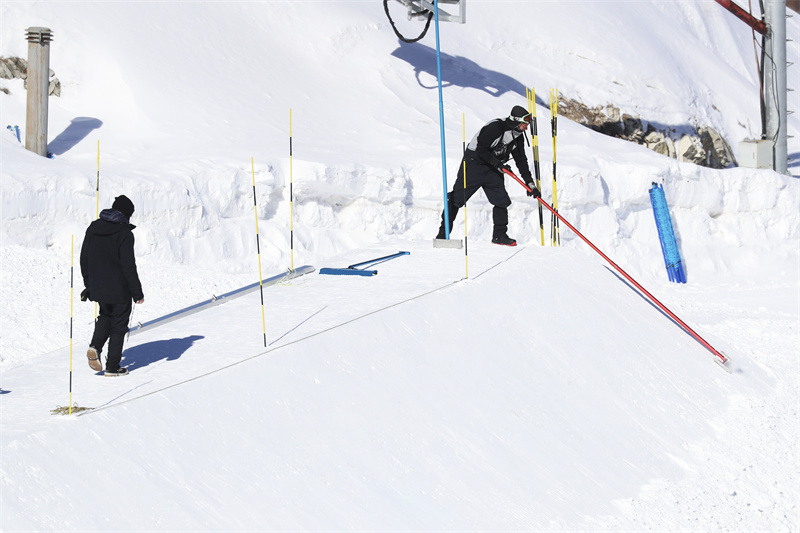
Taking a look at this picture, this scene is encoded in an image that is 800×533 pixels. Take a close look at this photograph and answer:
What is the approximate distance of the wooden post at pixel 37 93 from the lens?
36.3ft

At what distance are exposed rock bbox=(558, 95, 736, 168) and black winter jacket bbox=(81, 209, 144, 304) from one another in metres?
11.3

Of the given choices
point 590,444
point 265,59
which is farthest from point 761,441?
point 265,59

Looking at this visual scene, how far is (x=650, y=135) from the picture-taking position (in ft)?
56.7

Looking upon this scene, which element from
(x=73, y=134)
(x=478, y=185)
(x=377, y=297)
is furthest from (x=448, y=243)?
(x=73, y=134)

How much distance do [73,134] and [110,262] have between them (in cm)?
605

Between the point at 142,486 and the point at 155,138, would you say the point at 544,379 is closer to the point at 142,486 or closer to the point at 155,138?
the point at 142,486

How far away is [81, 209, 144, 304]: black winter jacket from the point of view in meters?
6.42

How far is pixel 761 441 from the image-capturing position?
864cm

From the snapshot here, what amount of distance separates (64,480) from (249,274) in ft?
19.4

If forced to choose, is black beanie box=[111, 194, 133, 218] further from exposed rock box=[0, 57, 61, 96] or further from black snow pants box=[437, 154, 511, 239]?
exposed rock box=[0, 57, 61, 96]

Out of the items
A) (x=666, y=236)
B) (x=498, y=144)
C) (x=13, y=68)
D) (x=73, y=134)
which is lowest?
(x=666, y=236)

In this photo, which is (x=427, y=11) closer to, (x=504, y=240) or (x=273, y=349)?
(x=504, y=240)

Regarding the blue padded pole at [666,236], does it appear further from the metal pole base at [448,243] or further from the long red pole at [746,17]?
the long red pole at [746,17]

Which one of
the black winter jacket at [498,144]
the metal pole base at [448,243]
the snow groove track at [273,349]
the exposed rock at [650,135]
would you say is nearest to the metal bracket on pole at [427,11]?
the exposed rock at [650,135]
